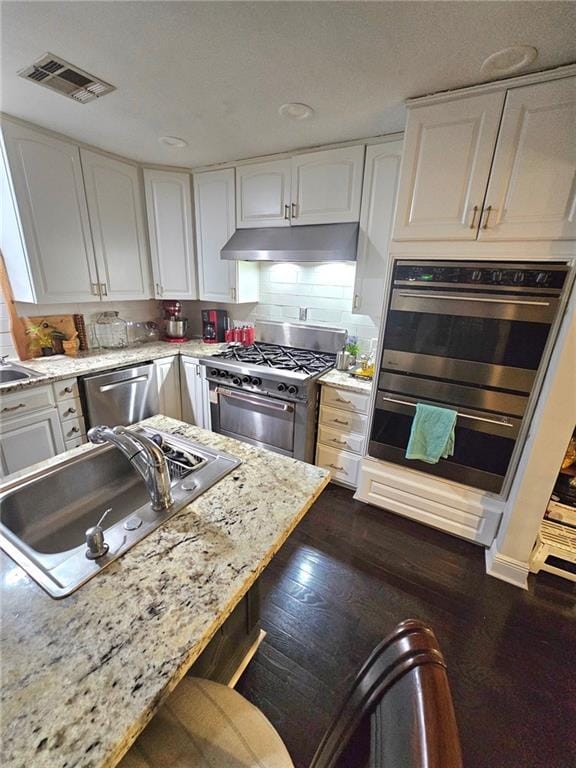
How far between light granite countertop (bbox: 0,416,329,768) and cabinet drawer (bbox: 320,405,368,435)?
135cm

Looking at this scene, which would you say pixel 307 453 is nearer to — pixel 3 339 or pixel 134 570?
pixel 134 570

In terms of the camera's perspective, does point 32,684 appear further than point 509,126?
No

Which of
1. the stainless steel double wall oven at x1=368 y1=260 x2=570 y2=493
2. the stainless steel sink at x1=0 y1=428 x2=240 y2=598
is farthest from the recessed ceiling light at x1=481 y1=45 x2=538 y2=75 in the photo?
the stainless steel sink at x1=0 y1=428 x2=240 y2=598

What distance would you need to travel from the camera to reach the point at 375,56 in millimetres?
1292

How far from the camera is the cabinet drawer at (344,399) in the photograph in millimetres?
2191

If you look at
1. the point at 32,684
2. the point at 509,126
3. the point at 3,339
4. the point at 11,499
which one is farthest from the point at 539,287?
the point at 3,339

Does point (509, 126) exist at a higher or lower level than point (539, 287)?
higher

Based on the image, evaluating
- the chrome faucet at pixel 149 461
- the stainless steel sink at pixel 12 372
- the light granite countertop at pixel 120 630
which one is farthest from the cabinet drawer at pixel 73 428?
the light granite countertop at pixel 120 630

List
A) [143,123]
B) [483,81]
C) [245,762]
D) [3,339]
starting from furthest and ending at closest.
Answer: [3,339] < [143,123] < [483,81] < [245,762]

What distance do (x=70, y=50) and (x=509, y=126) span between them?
1.88 m

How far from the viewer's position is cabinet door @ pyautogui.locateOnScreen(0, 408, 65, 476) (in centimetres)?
186

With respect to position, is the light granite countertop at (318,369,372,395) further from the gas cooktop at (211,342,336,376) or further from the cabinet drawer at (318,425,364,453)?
the cabinet drawer at (318,425,364,453)

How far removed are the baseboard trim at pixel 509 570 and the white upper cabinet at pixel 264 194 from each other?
2.54 m

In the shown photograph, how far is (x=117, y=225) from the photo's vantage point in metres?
2.55
